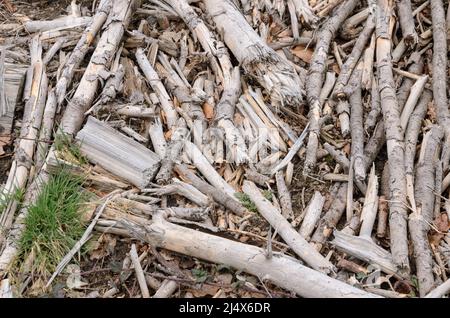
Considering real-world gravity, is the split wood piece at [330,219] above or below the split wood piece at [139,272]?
above

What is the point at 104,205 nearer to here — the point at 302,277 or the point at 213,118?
the point at 213,118

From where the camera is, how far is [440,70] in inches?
185

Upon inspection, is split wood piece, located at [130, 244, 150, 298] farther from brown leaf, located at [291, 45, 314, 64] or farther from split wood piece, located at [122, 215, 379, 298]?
brown leaf, located at [291, 45, 314, 64]

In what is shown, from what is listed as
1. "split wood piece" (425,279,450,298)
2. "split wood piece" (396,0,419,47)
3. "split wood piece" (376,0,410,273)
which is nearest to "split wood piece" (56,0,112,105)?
"split wood piece" (376,0,410,273)

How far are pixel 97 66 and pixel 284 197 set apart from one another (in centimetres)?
174

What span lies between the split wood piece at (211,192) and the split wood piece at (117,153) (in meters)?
0.19

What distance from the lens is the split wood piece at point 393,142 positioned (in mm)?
3758

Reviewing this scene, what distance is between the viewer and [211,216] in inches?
160

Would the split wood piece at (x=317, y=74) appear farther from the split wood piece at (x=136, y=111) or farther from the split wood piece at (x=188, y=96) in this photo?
the split wood piece at (x=136, y=111)

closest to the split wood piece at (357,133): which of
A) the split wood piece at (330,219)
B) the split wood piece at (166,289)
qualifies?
the split wood piece at (330,219)

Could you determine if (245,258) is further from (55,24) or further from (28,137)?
(55,24)

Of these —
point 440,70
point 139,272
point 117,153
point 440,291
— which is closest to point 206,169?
point 117,153

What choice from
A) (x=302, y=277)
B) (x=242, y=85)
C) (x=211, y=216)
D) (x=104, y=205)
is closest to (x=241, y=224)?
(x=211, y=216)

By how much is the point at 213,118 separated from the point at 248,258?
1.27 meters
